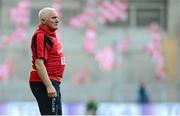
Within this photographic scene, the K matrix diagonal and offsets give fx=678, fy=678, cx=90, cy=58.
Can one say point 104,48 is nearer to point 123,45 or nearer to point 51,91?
point 123,45

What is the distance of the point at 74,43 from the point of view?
23.9 m

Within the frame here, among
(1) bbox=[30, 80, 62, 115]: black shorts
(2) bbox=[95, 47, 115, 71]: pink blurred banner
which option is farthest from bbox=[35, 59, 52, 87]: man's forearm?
(2) bbox=[95, 47, 115, 71]: pink blurred banner

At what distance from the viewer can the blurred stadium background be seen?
2216 centimetres

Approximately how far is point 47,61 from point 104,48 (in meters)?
17.4

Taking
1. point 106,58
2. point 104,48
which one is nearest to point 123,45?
point 104,48

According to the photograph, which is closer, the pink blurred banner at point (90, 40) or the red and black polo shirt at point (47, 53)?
the red and black polo shirt at point (47, 53)

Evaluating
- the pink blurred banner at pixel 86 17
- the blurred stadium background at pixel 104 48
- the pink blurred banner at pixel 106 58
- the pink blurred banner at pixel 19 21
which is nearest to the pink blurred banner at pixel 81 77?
the blurred stadium background at pixel 104 48

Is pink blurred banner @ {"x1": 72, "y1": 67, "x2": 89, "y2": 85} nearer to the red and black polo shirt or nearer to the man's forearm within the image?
the red and black polo shirt

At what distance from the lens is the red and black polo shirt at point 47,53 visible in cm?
595

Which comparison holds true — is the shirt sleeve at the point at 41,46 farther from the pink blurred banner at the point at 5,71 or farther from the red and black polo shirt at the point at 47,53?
the pink blurred banner at the point at 5,71

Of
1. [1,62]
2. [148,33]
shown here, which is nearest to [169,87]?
[148,33]

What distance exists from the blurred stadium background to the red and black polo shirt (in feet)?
49.0

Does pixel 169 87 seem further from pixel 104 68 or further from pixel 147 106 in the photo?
pixel 147 106

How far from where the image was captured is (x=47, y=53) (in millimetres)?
6008
